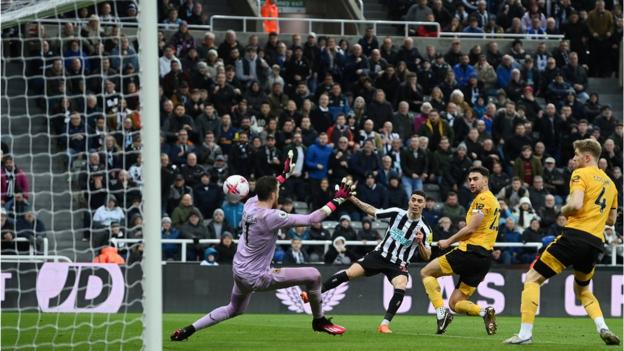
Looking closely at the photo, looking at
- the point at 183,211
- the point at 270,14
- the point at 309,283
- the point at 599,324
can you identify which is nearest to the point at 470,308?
the point at 599,324

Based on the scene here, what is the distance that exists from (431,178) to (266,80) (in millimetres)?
4560

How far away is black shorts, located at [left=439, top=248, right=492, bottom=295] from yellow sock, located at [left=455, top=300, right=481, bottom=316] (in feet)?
1.13

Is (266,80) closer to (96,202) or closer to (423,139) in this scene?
(423,139)

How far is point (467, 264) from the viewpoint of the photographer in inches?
604

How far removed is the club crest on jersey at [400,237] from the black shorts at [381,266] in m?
0.31

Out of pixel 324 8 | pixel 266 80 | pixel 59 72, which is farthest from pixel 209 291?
pixel 324 8

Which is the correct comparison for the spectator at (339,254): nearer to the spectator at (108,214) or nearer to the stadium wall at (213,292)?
the stadium wall at (213,292)

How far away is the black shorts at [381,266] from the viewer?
16.1 metres

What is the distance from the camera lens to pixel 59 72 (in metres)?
22.5

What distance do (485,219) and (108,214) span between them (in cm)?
870

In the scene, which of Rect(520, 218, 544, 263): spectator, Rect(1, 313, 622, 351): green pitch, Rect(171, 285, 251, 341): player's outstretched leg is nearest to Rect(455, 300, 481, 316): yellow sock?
Rect(1, 313, 622, 351): green pitch

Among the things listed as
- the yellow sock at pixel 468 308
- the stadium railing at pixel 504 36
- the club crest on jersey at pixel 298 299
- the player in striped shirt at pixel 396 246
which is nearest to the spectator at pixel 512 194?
the club crest on jersey at pixel 298 299

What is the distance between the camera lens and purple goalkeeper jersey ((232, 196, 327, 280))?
1312 cm

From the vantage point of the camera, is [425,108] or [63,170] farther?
[425,108]
